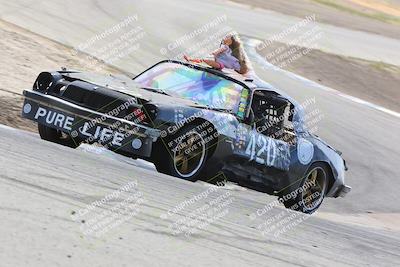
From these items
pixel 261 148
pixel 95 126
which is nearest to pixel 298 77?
pixel 261 148

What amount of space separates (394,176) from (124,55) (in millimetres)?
6465

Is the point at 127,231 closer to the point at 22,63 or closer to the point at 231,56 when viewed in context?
the point at 231,56

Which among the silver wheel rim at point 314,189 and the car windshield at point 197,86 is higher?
the car windshield at point 197,86

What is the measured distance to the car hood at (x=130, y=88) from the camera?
7.90 m

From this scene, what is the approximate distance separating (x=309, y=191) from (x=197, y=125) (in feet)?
6.74

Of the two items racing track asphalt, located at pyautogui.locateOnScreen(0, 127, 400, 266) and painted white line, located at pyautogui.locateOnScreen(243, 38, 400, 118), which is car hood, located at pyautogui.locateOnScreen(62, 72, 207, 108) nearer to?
racing track asphalt, located at pyautogui.locateOnScreen(0, 127, 400, 266)

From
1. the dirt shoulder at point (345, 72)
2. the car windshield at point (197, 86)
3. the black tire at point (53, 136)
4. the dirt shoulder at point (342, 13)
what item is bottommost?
the dirt shoulder at point (342, 13)

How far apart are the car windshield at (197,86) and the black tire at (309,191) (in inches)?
46.8

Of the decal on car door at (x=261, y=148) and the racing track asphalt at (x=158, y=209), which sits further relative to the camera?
the decal on car door at (x=261, y=148)

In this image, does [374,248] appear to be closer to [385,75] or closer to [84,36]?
[84,36]

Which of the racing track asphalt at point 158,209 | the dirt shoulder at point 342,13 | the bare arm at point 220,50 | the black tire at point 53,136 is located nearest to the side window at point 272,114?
the bare arm at point 220,50

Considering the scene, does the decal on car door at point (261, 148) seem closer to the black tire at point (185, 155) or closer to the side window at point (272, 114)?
the side window at point (272, 114)

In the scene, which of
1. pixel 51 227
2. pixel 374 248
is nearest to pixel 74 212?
pixel 51 227

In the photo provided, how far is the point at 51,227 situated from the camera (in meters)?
4.59
